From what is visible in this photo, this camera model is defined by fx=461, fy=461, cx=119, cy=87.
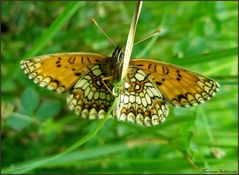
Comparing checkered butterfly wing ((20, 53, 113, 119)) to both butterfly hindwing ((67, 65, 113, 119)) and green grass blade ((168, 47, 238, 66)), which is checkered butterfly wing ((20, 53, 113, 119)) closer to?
butterfly hindwing ((67, 65, 113, 119))

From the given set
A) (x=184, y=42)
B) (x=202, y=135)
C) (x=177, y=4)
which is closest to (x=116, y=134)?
(x=202, y=135)

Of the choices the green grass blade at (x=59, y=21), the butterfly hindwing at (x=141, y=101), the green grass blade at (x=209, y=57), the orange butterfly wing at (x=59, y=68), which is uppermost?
the green grass blade at (x=59, y=21)

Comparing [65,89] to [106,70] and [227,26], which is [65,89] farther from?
[227,26]

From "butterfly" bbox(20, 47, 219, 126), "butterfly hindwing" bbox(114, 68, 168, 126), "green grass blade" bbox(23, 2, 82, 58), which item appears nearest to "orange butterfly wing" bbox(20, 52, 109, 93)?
"butterfly" bbox(20, 47, 219, 126)

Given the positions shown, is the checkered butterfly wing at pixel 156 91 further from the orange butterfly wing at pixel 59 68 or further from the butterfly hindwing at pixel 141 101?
the orange butterfly wing at pixel 59 68

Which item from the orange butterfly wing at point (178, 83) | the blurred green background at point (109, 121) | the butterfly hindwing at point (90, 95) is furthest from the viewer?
the blurred green background at point (109, 121)

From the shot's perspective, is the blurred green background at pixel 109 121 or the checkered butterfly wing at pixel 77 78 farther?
the blurred green background at pixel 109 121

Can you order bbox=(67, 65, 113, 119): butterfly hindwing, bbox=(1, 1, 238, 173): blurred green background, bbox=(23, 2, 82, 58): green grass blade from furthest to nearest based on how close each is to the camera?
bbox=(1, 1, 238, 173): blurred green background → bbox=(23, 2, 82, 58): green grass blade → bbox=(67, 65, 113, 119): butterfly hindwing

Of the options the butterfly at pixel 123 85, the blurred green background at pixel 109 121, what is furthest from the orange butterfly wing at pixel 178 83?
the blurred green background at pixel 109 121
